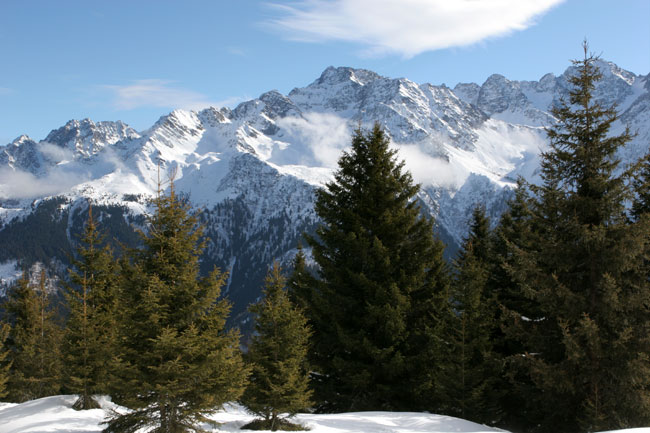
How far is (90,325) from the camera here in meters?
22.3

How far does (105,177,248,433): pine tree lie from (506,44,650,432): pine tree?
980 centimetres

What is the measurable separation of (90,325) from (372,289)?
13.0m

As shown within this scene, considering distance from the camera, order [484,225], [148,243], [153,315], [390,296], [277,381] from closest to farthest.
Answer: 1. [153,315]
2. [148,243]
3. [277,381]
4. [390,296]
5. [484,225]

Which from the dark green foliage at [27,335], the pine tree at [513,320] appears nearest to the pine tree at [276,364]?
the pine tree at [513,320]

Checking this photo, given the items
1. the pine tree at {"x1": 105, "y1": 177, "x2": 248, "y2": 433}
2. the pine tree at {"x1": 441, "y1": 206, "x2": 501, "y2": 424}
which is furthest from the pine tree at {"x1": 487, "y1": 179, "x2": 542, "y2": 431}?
the pine tree at {"x1": 105, "y1": 177, "x2": 248, "y2": 433}

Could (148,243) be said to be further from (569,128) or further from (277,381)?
(569,128)

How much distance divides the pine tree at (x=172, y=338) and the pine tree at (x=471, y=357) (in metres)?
9.62

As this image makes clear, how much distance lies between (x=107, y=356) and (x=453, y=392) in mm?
14856

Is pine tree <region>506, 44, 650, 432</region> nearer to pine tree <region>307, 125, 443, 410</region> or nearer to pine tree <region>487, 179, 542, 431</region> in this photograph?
pine tree <region>487, 179, 542, 431</region>

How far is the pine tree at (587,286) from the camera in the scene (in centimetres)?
1492

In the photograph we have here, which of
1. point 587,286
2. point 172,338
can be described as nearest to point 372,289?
point 587,286

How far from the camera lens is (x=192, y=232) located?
1447 centimetres

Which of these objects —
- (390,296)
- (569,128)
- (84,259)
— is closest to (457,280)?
(390,296)

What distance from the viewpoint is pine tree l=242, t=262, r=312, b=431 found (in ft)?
49.3
